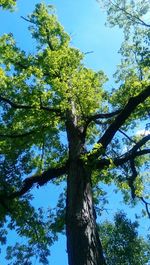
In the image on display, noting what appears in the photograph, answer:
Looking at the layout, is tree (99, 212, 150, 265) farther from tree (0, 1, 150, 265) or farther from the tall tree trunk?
the tall tree trunk

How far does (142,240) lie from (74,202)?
1241 cm

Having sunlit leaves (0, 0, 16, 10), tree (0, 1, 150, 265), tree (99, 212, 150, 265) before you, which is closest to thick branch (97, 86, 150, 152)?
tree (0, 1, 150, 265)

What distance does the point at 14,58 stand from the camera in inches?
571

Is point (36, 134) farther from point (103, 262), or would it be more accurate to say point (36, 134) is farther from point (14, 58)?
point (103, 262)

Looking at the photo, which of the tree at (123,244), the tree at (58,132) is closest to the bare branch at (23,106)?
the tree at (58,132)

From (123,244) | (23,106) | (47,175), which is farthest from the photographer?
(123,244)

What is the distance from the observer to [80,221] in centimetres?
758

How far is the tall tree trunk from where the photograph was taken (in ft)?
22.6

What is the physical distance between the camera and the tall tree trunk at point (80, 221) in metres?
6.88

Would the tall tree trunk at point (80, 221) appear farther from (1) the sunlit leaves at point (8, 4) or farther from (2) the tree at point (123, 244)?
(2) the tree at point (123, 244)

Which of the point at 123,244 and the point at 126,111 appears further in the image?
the point at 123,244

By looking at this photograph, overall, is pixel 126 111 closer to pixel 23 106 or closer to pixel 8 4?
pixel 23 106

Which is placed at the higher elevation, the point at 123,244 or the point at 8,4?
the point at 8,4

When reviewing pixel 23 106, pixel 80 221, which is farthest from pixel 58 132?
pixel 80 221
